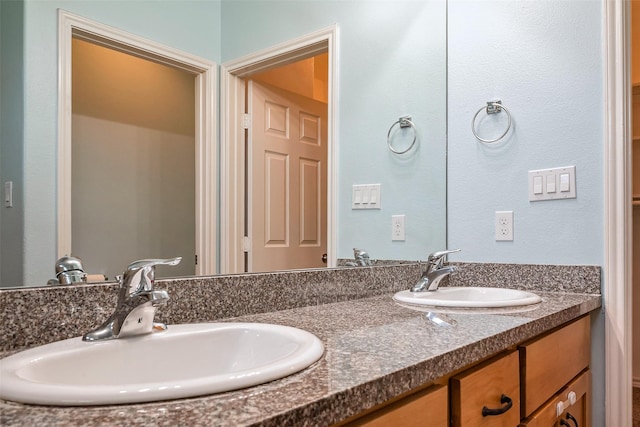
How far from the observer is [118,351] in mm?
739

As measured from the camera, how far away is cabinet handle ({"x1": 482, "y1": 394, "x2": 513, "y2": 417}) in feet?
2.80

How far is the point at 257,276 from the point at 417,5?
1318 millimetres

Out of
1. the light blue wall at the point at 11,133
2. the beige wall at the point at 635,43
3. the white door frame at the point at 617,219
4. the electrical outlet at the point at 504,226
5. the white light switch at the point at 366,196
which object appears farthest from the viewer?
the beige wall at the point at 635,43

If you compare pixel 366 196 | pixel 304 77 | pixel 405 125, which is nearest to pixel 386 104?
pixel 405 125

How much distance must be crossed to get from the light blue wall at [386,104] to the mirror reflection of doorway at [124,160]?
0.44 m

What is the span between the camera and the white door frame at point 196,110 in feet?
2.63

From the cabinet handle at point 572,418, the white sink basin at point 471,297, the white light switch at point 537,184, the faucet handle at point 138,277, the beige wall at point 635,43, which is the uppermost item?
the beige wall at point 635,43

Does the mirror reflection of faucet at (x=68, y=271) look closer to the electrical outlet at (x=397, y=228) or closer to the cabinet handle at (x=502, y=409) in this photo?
the cabinet handle at (x=502, y=409)

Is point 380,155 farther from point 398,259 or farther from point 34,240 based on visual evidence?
point 34,240

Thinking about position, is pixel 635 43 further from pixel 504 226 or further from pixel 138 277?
pixel 138 277

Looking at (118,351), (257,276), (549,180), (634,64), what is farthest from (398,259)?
(634,64)

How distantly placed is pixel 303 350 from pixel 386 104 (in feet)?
3.99

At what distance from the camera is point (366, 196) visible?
62.9 inches

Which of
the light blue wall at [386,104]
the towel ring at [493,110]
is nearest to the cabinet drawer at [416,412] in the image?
the light blue wall at [386,104]
